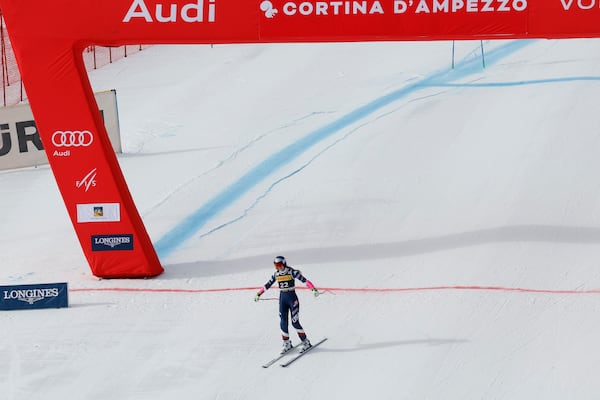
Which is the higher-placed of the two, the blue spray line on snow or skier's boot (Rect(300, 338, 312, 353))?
the blue spray line on snow

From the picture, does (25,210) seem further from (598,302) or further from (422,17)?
(598,302)

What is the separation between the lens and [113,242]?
1517 centimetres

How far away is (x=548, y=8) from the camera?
542 inches

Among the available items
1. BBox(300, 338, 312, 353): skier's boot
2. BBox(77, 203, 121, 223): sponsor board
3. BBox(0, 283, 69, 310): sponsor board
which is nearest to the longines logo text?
BBox(0, 283, 69, 310): sponsor board

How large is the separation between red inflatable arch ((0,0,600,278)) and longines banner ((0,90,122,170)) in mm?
5782

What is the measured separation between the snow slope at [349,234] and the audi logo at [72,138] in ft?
6.62

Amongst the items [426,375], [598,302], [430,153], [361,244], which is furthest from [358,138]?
[426,375]

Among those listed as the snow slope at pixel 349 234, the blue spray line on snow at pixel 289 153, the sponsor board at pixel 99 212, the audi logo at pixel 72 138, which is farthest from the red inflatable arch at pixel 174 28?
the blue spray line on snow at pixel 289 153

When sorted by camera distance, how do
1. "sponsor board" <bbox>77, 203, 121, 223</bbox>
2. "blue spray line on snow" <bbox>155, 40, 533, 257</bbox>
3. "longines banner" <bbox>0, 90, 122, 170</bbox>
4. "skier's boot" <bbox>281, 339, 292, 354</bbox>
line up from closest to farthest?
"skier's boot" <bbox>281, 339, 292, 354</bbox> < "sponsor board" <bbox>77, 203, 121, 223</bbox> < "blue spray line on snow" <bbox>155, 40, 533, 257</bbox> < "longines banner" <bbox>0, 90, 122, 170</bbox>

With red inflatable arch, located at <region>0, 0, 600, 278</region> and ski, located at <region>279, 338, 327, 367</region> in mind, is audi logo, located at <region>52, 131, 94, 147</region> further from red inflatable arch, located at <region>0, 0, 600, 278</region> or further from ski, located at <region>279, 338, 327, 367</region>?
ski, located at <region>279, 338, 327, 367</region>

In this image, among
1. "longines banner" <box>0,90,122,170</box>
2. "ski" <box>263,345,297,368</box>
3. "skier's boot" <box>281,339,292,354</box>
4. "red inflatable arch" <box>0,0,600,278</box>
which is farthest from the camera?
"longines banner" <box>0,90,122,170</box>

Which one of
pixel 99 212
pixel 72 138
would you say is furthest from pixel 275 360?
pixel 72 138

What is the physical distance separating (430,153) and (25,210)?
7.14m

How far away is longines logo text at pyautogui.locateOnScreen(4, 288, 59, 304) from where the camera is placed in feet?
47.1
